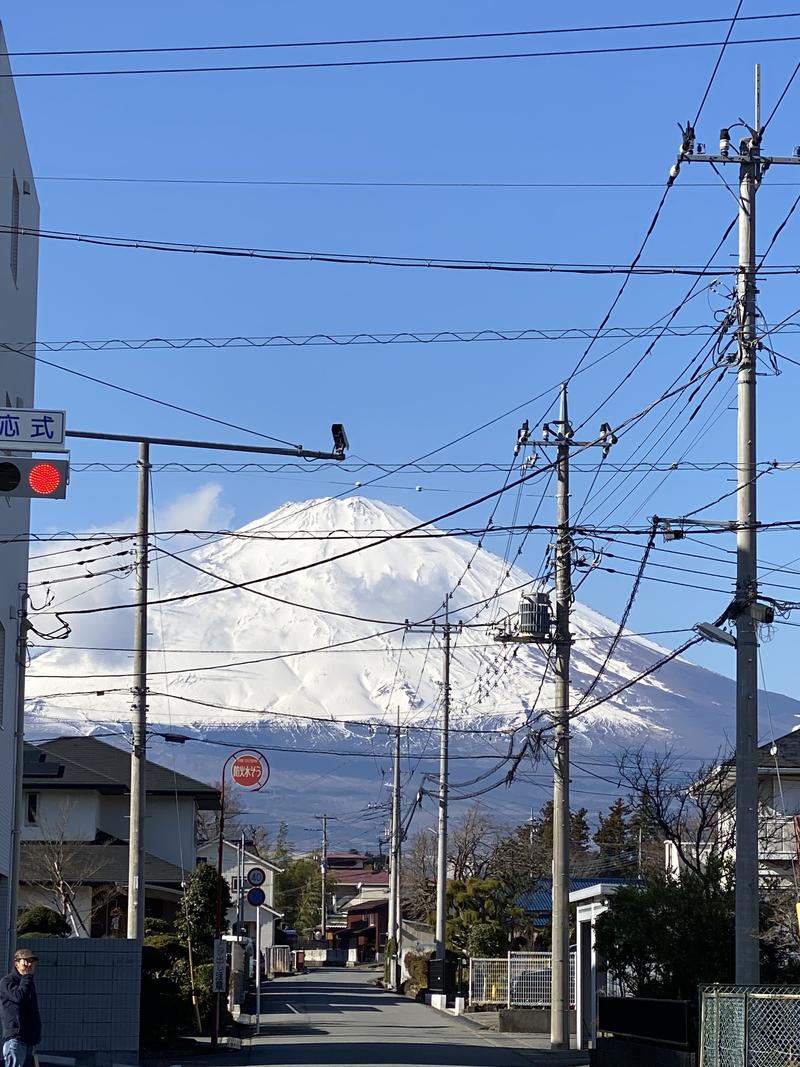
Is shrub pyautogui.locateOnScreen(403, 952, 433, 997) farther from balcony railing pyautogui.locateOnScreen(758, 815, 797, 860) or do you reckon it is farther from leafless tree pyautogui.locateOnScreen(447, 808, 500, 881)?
balcony railing pyautogui.locateOnScreen(758, 815, 797, 860)

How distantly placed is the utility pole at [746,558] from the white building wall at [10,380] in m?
10.7

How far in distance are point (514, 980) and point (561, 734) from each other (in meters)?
13.1

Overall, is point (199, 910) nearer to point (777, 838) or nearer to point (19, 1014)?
point (777, 838)

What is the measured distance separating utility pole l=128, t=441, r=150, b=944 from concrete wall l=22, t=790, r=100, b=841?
19.5m

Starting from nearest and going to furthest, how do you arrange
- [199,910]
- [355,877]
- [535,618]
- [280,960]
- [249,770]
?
1. [535,618]
2. [249,770]
3. [199,910]
4. [280,960]
5. [355,877]

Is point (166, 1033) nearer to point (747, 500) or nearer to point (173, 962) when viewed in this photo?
point (173, 962)

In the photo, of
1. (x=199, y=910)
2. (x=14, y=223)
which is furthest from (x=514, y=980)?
(x=14, y=223)

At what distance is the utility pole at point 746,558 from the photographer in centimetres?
1831

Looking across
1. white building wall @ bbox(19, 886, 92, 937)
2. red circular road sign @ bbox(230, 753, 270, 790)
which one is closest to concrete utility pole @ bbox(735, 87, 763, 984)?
red circular road sign @ bbox(230, 753, 270, 790)

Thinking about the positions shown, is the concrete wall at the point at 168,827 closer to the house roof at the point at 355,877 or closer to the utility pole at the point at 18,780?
the utility pole at the point at 18,780

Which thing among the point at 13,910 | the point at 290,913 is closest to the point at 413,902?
the point at 290,913

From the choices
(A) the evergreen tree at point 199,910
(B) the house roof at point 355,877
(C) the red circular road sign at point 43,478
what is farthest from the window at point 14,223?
(B) the house roof at point 355,877

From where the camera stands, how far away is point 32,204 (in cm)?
2758

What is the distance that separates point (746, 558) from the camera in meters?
19.2
